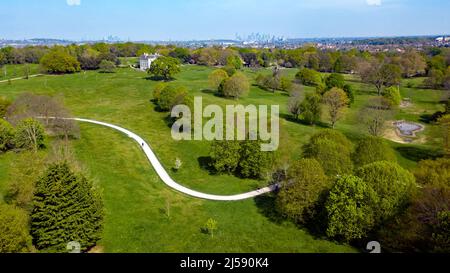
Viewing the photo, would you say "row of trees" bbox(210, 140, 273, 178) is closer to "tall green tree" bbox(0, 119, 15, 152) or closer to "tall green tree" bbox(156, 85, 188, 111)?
"tall green tree" bbox(156, 85, 188, 111)

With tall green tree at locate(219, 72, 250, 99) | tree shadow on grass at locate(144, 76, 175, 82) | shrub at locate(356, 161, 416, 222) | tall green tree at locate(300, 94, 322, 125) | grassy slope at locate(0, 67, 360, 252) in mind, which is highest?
tree shadow on grass at locate(144, 76, 175, 82)

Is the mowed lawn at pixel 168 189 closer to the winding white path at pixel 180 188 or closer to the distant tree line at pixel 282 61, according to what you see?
the winding white path at pixel 180 188

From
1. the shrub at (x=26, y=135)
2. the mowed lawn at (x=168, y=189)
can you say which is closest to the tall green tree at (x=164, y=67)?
the mowed lawn at (x=168, y=189)

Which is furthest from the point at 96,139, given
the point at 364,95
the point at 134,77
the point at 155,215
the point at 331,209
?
the point at 364,95

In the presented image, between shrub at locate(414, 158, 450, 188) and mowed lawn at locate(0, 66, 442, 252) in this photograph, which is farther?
shrub at locate(414, 158, 450, 188)

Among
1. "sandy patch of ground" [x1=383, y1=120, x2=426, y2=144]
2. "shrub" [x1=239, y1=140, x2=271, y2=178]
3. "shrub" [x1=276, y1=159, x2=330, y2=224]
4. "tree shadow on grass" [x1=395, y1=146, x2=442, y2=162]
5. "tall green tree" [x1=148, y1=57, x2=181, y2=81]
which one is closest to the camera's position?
"shrub" [x1=276, y1=159, x2=330, y2=224]

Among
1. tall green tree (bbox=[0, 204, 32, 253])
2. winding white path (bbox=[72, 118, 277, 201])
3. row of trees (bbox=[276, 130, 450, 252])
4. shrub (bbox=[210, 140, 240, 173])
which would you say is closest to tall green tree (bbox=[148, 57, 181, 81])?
winding white path (bbox=[72, 118, 277, 201])

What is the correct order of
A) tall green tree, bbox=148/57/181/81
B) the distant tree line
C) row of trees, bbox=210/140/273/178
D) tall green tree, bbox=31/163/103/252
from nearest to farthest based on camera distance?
tall green tree, bbox=31/163/103/252 → row of trees, bbox=210/140/273/178 → tall green tree, bbox=148/57/181/81 → the distant tree line
